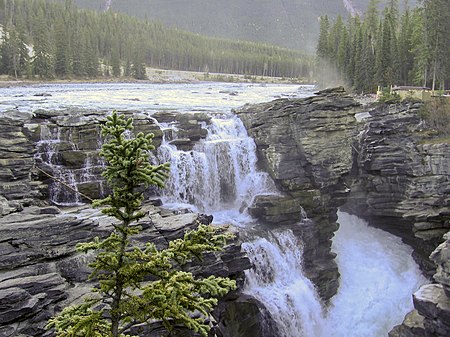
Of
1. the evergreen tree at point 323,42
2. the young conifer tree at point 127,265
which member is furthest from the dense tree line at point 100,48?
the young conifer tree at point 127,265

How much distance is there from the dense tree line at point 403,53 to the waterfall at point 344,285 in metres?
26.5

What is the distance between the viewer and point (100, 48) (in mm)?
131875

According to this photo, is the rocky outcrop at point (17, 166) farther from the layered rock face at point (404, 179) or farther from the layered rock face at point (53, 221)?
the layered rock face at point (404, 179)

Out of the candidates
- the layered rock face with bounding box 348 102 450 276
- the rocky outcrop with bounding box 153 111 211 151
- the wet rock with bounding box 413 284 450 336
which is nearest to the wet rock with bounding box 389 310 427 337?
the wet rock with bounding box 413 284 450 336

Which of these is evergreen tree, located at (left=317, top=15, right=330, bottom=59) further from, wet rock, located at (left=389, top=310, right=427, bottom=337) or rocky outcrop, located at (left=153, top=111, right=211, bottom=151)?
wet rock, located at (left=389, top=310, right=427, bottom=337)

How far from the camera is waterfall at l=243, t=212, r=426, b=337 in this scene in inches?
1029

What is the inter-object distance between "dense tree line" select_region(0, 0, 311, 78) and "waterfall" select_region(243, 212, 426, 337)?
6995cm

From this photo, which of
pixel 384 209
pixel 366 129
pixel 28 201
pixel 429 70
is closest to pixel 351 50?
pixel 429 70

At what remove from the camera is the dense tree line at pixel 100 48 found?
281ft

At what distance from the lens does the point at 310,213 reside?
34.6 metres

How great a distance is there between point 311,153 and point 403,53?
39.0 metres

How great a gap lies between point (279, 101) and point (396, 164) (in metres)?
11.2

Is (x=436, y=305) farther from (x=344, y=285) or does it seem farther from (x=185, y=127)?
(x=185, y=127)

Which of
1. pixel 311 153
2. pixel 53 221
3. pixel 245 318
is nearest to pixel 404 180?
pixel 311 153
